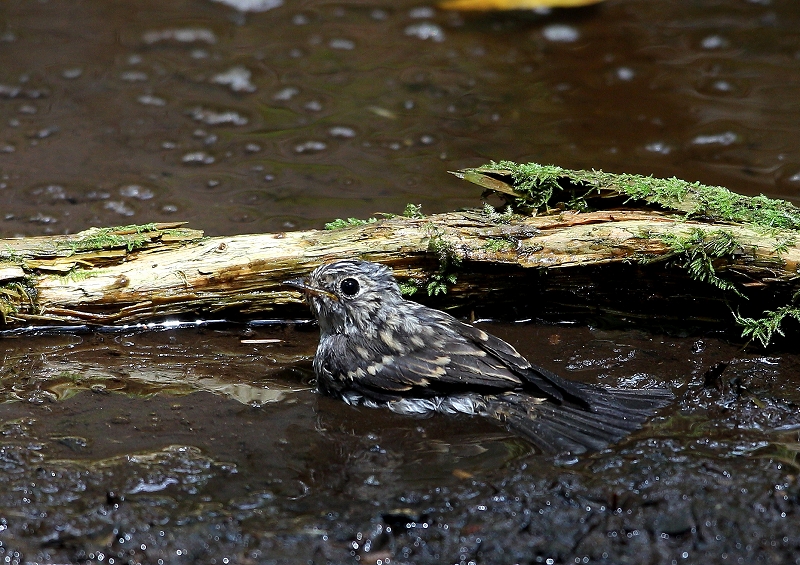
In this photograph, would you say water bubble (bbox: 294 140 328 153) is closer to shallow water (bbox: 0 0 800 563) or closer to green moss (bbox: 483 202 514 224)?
shallow water (bbox: 0 0 800 563)

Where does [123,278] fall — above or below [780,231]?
below

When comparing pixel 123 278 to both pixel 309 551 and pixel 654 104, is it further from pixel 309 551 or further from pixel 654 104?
pixel 654 104

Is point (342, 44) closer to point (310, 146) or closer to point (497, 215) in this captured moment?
point (310, 146)

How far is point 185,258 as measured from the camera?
5.84 m

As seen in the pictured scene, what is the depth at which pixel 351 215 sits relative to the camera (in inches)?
308

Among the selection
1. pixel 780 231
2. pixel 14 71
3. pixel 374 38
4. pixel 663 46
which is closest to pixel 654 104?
pixel 663 46

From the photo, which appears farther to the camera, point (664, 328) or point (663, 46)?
point (663, 46)

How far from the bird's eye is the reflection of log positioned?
0.42m

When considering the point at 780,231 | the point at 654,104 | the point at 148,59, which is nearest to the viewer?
the point at 780,231

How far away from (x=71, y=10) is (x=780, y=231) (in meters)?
9.81

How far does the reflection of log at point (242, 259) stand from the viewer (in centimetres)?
569

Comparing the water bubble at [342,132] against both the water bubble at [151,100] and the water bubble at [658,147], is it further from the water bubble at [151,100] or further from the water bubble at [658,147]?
the water bubble at [658,147]

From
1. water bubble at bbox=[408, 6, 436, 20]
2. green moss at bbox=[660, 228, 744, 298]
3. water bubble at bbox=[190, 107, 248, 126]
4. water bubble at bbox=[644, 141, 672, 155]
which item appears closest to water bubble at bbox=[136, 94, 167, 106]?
water bubble at bbox=[190, 107, 248, 126]

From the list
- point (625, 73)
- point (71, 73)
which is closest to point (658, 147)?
point (625, 73)
